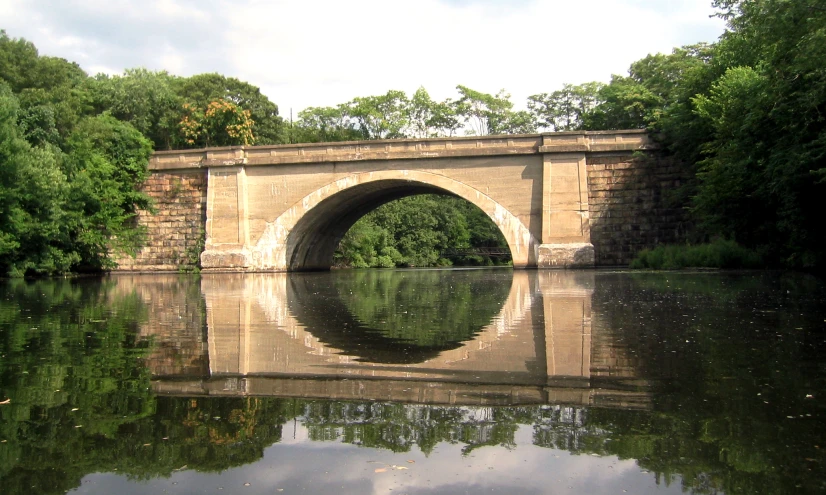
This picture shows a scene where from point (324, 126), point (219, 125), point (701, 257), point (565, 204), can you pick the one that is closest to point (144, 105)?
point (219, 125)

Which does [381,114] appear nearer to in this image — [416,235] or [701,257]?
[416,235]

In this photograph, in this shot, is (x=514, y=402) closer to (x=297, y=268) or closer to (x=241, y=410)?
(x=241, y=410)

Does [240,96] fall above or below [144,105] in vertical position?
above

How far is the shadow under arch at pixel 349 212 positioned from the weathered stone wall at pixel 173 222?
11.7ft

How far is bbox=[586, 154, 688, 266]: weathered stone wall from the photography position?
28938 mm

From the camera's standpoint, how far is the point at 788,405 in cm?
497

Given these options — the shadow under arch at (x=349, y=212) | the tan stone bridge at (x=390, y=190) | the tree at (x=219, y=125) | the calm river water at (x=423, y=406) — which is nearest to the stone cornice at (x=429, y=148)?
the tan stone bridge at (x=390, y=190)

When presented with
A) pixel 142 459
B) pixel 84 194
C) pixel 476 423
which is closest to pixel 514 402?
pixel 476 423

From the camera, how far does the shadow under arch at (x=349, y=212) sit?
2906 cm

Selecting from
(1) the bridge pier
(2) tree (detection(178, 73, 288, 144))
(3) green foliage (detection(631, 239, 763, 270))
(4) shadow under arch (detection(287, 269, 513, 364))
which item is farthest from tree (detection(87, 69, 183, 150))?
(4) shadow under arch (detection(287, 269, 513, 364))

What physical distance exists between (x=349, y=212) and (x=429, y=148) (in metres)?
8.34

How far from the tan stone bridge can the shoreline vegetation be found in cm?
169

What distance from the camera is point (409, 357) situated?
7176mm

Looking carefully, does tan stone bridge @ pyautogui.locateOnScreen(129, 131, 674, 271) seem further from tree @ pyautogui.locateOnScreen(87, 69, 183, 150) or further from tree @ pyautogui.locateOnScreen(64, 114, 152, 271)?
tree @ pyautogui.locateOnScreen(87, 69, 183, 150)
